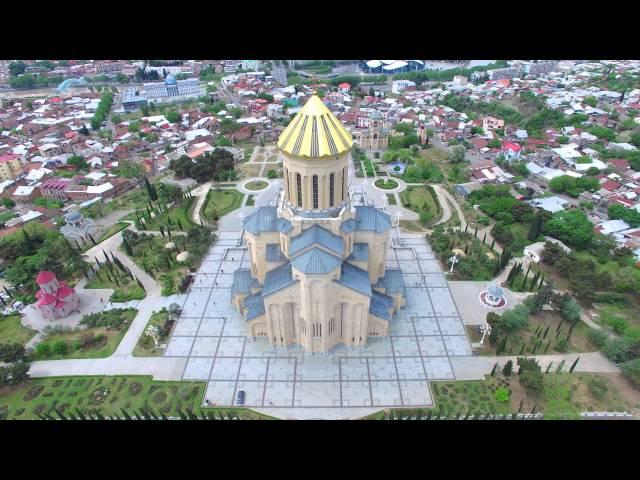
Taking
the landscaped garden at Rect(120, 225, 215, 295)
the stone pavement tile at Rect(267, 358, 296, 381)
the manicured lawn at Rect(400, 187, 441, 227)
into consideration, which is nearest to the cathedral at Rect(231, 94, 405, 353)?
the stone pavement tile at Rect(267, 358, 296, 381)

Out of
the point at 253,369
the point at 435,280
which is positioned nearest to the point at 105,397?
the point at 253,369

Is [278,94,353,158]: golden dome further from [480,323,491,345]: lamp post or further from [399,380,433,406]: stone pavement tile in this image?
[480,323,491,345]: lamp post

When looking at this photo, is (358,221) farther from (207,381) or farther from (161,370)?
(161,370)

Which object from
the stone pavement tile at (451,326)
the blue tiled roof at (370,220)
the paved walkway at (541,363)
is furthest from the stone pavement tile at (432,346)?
the blue tiled roof at (370,220)

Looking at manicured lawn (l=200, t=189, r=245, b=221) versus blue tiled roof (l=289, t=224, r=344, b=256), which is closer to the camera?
blue tiled roof (l=289, t=224, r=344, b=256)

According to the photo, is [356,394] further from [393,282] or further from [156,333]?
[156,333]
